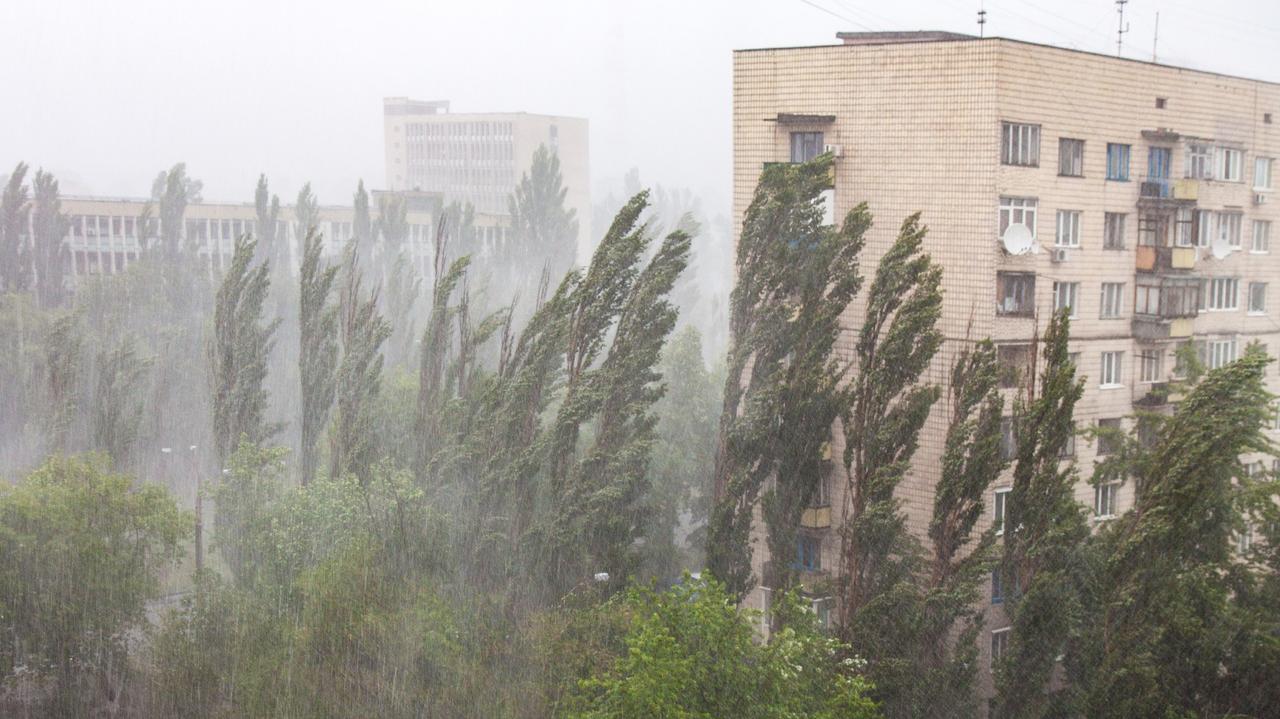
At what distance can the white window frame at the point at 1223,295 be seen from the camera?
1599 cm

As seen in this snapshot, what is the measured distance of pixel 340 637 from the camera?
1213 cm

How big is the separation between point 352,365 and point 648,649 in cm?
1069

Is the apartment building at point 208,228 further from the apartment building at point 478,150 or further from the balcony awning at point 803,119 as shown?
the balcony awning at point 803,119

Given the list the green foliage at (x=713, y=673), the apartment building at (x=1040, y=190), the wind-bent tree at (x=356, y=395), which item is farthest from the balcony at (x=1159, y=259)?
the wind-bent tree at (x=356, y=395)

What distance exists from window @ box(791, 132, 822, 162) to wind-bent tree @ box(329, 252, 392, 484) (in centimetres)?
724

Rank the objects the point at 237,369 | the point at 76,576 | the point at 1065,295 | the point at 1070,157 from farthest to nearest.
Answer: the point at 237,369 → the point at 1065,295 → the point at 1070,157 → the point at 76,576

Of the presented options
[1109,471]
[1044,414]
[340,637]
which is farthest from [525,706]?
[1109,471]

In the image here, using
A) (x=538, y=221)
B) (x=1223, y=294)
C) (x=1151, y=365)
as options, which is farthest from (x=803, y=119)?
(x=538, y=221)

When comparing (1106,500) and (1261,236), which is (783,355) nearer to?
(1106,500)

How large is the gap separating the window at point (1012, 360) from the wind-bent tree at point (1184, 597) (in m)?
2.70

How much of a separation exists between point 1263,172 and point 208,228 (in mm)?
39377

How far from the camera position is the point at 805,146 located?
571 inches

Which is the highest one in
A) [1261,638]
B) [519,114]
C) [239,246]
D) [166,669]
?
[519,114]

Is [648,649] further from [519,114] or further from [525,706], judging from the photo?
[519,114]
